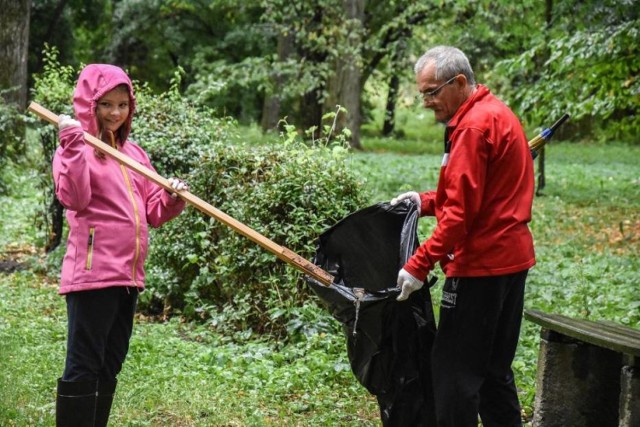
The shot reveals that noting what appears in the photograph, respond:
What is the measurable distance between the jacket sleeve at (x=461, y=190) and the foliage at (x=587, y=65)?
7.30 metres

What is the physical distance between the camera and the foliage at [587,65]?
11070 millimetres

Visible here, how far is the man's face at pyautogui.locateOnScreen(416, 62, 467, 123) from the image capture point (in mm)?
4016

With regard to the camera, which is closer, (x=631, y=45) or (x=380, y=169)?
(x=631, y=45)

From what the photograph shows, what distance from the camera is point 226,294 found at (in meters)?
7.53

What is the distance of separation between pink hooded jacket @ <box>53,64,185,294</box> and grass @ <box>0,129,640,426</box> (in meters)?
1.27

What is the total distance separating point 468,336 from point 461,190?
69cm

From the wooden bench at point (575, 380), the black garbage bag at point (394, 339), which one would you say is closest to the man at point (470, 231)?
the black garbage bag at point (394, 339)

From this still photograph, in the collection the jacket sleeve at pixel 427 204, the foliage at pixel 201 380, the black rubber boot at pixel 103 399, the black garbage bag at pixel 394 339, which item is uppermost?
the jacket sleeve at pixel 427 204

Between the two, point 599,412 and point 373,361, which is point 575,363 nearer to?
point 599,412

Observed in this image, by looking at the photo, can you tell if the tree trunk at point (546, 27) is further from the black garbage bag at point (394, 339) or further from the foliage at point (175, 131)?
the black garbage bag at point (394, 339)

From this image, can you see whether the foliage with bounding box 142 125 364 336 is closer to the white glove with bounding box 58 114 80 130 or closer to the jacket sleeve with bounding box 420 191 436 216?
the jacket sleeve with bounding box 420 191 436 216

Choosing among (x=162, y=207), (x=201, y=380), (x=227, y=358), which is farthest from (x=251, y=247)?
(x=162, y=207)

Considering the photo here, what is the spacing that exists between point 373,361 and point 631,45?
7.82 m

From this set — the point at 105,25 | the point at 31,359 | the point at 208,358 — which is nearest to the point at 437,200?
the point at 208,358
